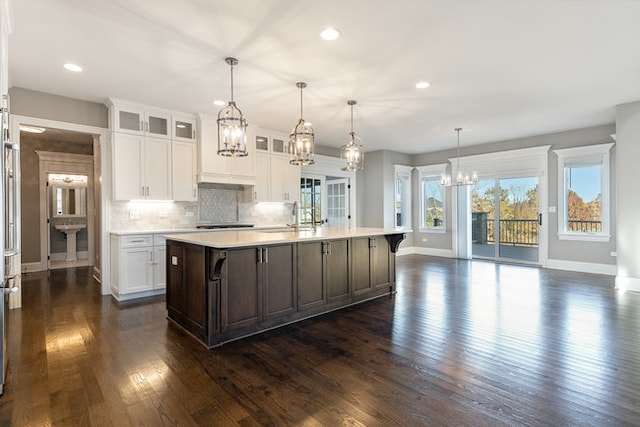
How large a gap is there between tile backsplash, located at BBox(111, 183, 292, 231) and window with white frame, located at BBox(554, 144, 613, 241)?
17.8ft

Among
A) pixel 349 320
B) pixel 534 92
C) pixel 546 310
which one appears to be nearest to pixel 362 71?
pixel 534 92

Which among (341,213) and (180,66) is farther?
(341,213)

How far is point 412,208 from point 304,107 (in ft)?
16.8

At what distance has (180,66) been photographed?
357 cm

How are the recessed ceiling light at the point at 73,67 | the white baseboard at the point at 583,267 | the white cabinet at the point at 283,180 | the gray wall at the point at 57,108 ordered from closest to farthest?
the recessed ceiling light at the point at 73,67
the gray wall at the point at 57,108
the white baseboard at the point at 583,267
the white cabinet at the point at 283,180

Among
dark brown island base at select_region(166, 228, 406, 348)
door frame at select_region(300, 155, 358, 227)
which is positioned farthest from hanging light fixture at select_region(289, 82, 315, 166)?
door frame at select_region(300, 155, 358, 227)

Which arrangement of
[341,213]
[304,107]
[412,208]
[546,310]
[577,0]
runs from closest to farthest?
[577,0], [546,310], [304,107], [341,213], [412,208]

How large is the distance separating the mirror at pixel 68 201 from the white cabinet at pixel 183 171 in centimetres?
397

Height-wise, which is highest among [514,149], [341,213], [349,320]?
[514,149]

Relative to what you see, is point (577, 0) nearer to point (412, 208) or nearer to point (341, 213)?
point (341, 213)

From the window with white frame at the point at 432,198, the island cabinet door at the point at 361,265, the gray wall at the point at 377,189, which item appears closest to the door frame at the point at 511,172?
the window with white frame at the point at 432,198

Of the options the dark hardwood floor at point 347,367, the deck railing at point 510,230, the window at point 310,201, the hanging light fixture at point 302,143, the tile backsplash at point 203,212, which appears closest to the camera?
the dark hardwood floor at point 347,367

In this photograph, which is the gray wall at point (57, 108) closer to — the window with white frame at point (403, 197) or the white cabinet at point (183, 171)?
the white cabinet at point (183, 171)

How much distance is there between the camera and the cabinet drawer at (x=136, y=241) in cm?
448
